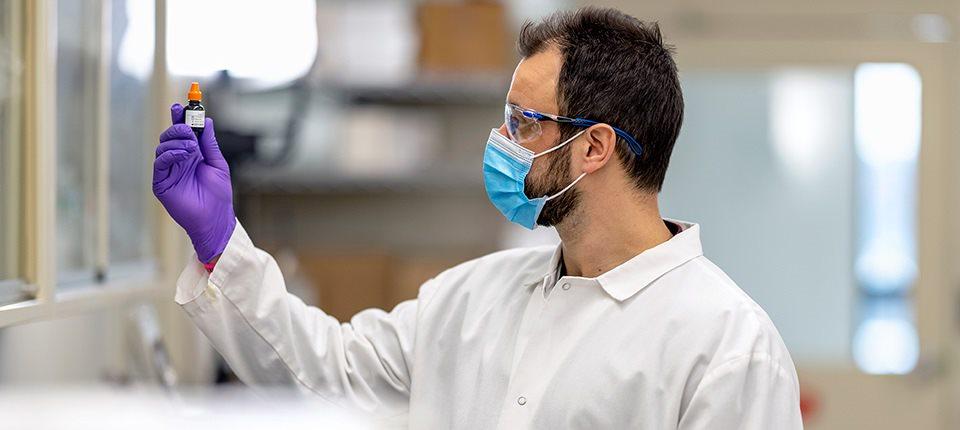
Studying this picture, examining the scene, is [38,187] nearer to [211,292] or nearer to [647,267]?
[211,292]

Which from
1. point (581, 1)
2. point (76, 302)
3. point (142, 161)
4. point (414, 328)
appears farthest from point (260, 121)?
point (414, 328)

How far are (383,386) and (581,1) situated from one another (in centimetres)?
228

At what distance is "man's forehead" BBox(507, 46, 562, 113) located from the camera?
→ 1.58m

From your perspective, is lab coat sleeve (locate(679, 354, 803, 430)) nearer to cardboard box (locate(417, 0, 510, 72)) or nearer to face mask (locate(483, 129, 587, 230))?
face mask (locate(483, 129, 587, 230))

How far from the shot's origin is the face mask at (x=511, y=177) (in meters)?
1.61

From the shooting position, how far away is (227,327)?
5.08 ft

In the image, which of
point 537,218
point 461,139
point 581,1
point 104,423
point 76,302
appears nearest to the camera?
point 104,423

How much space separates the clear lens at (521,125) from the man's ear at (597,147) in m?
0.07

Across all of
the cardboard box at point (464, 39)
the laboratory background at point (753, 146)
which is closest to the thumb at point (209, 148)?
the laboratory background at point (753, 146)

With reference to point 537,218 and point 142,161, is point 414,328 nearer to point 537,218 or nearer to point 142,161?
point 537,218

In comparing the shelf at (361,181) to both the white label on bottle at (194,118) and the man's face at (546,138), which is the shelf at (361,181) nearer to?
the man's face at (546,138)

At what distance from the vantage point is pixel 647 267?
5.02 ft

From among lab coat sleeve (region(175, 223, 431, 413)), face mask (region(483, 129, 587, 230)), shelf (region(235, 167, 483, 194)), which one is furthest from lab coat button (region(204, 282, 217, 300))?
shelf (region(235, 167, 483, 194))

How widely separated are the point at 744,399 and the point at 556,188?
403mm
